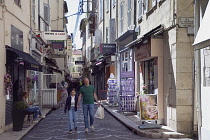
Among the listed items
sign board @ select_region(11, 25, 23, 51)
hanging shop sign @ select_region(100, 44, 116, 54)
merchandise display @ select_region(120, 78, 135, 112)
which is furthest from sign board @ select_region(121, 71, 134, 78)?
hanging shop sign @ select_region(100, 44, 116, 54)

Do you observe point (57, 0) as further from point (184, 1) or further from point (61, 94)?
point (184, 1)

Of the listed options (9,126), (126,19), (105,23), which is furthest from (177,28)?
(105,23)

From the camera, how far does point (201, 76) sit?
8.66 metres

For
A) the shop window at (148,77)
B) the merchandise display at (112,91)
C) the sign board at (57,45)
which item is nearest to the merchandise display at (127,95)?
the shop window at (148,77)

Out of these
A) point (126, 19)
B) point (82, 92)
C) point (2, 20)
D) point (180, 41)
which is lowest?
point (82, 92)

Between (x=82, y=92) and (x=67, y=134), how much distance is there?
1545mm

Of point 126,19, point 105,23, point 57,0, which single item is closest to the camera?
point 126,19

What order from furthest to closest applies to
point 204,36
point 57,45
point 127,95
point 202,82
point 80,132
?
point 57,45 → point 127,95 → point 80,132 → point 202,82 → point 204,36

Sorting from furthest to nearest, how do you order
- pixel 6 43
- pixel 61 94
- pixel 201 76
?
pixel 61 94
pixel 6 43
pixel 201 76

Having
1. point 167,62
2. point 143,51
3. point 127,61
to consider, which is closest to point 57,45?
point 127,61

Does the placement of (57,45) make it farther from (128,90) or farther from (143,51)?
(143,51)

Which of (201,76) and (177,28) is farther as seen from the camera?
(177,28)

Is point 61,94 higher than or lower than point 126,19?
lower

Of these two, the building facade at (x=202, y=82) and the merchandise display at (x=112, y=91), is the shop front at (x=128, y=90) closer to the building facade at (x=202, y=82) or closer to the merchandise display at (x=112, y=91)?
the merchandise display at (x=112, y=91)
